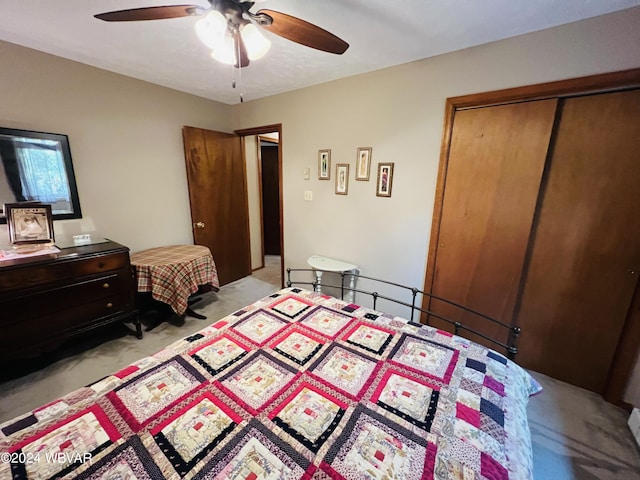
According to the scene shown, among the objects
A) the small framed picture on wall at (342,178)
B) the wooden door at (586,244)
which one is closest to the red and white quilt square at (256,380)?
the small framed picture on wall at (342,178)

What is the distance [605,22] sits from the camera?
4.88 ft

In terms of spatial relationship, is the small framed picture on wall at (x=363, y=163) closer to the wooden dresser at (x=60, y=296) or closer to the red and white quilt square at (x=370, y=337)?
the red and white quilt square at (x=370, y=337)

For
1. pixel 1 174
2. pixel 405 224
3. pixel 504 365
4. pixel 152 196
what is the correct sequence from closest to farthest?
pixel 504 365 → pixel 1 174 → pixel 405 224 → pixel 152 196

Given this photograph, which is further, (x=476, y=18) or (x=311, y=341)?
(x=476, y=18)

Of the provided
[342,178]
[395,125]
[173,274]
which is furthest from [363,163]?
[173,274]

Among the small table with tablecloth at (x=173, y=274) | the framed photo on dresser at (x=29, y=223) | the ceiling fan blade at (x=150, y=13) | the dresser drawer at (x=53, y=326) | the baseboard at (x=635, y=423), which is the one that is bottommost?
the baseboard at (x=635, y=423)

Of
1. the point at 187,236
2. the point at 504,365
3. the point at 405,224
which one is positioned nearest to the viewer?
the point at 504,365

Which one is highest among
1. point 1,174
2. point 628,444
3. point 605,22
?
point 605,22

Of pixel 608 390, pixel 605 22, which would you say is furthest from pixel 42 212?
pixel 608 390

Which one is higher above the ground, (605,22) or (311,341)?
(605,22)

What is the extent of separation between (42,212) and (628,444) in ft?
14.5

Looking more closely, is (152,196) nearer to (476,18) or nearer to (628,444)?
(476,18)

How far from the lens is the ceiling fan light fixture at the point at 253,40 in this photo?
1.26m

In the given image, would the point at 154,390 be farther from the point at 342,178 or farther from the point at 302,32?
the point at 342,178
